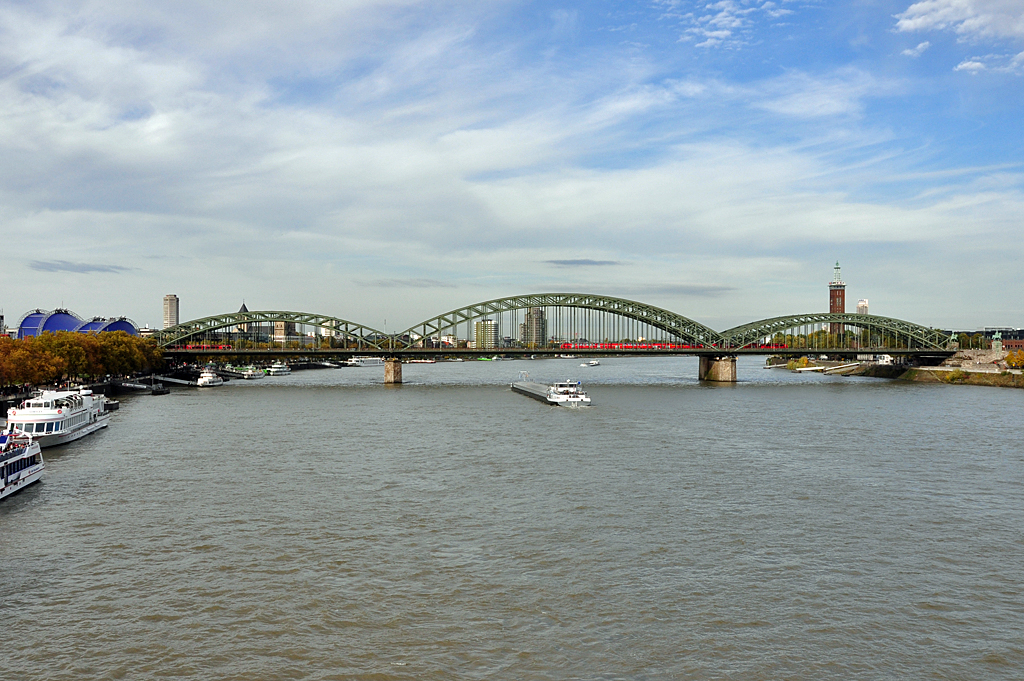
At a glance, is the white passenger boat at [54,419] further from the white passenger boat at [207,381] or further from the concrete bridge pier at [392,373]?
the concrete bridge pier at [392,373]

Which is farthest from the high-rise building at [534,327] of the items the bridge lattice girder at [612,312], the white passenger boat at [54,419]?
the white passenger boat at [54,419]

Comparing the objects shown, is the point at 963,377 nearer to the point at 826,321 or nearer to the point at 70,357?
the point at 826,321

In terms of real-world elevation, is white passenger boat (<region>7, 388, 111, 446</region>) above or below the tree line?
below

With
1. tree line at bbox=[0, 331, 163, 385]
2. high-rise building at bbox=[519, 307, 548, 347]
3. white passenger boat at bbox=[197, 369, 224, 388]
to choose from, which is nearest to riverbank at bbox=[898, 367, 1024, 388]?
high-rise building at bbox=[519, 307, 548, 347]

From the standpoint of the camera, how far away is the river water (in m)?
15.9

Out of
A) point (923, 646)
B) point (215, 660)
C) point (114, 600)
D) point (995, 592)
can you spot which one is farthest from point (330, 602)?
point (995, 592)

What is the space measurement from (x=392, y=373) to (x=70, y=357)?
142 feet

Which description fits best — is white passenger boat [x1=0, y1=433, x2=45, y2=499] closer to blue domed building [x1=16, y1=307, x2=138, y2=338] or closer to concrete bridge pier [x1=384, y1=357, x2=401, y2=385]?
concrete bridge pier [x1=384, y1=357, x2=401, y2=385]

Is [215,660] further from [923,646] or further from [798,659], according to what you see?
[923,646]

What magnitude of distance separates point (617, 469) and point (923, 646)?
20755 millimetres

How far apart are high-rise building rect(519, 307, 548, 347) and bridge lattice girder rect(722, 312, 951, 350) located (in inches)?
1285

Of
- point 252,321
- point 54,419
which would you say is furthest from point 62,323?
point 54,419

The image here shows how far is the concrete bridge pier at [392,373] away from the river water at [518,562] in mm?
70545

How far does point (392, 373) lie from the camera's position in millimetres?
117062
